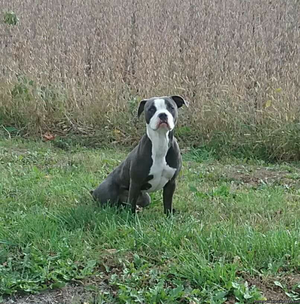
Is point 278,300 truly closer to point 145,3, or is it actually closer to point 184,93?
point 184,93

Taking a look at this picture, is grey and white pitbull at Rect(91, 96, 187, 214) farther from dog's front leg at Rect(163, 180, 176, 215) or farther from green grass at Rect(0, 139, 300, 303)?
green grass at Rect(0, 139, 300, 303)

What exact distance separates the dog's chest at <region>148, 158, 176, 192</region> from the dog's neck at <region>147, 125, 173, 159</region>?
0.05 m

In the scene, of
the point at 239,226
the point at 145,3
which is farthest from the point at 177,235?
the point at 145,3

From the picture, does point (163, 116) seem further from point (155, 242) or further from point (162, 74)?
point (162, 74)

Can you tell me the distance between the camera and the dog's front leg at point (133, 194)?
391 centimetres

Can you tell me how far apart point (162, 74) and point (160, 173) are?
3.35m

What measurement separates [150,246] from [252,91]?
375 cm

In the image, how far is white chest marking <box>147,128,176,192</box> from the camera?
12.4 feet

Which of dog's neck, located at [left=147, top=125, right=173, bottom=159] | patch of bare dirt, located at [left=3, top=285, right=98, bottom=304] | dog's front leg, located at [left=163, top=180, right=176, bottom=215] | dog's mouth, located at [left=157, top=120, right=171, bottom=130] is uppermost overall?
dog's mouth, located at [left=157, top=120, right=171, bottom=130]

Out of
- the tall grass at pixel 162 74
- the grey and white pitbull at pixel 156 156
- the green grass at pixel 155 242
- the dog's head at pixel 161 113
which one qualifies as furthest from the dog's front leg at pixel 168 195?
the tall grass at pixel 162 74

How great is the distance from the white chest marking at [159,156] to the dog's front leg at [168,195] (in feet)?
0.38

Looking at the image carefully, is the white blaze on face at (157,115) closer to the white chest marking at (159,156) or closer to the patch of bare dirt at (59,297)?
the white chest marking at (159,156)

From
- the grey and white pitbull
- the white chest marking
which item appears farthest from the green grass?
the white chest marking

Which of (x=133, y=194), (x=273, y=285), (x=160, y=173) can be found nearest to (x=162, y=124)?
(x=160, y=173)
